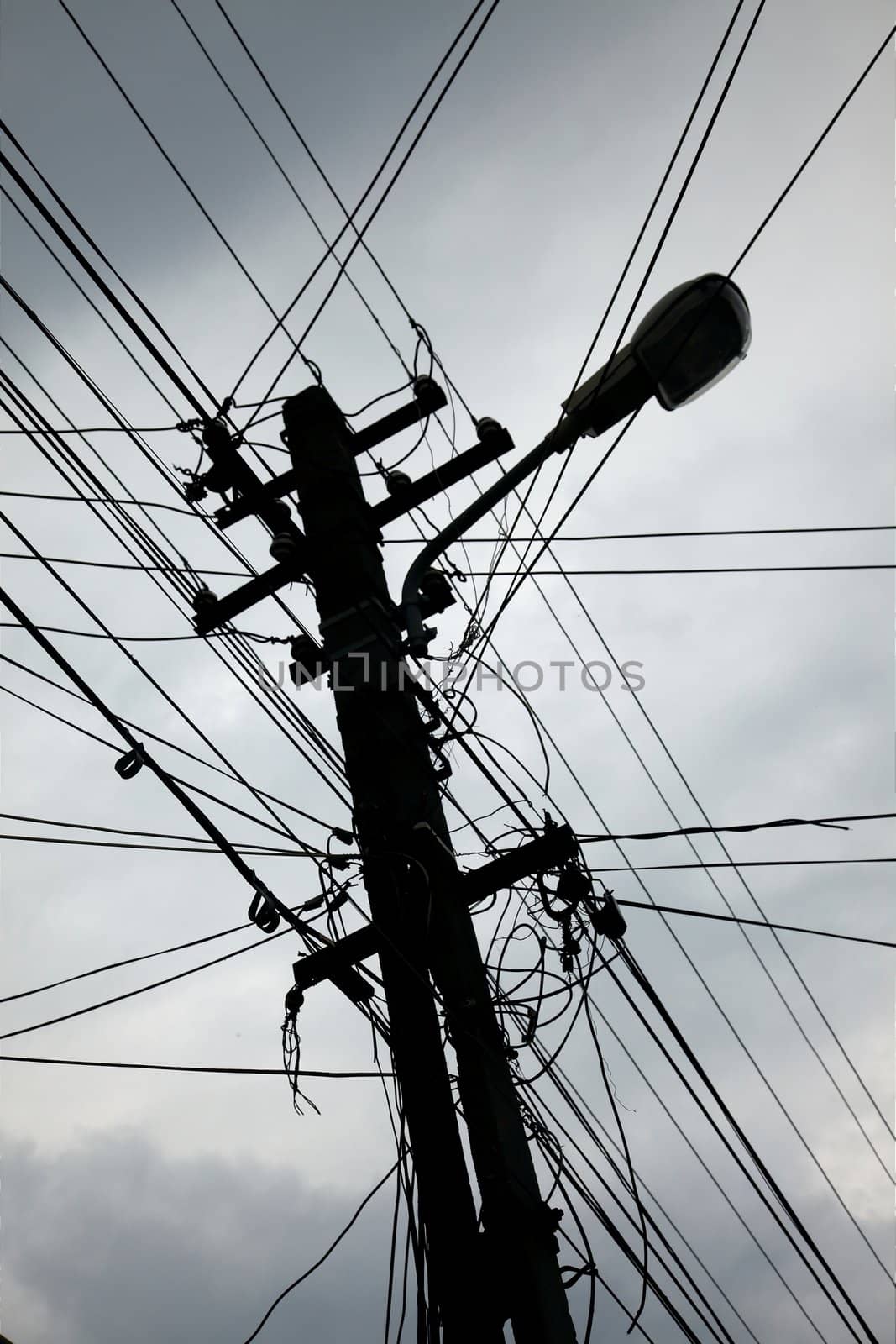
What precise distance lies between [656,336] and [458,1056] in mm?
3028

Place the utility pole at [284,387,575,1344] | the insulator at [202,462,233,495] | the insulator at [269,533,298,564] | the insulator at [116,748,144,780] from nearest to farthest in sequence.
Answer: the utility pole at [284,387,575,1344], the insulator at [116,748,144,780], the insulator at [269,533,298,564], the insulator at [202,462,233,495]

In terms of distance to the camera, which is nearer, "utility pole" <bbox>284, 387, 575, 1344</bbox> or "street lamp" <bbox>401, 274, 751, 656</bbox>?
"utility pole" <bbox>284, 387, 575, 1344</bbox>

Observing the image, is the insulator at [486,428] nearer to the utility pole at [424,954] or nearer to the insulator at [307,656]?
the utility pole at [424,954]

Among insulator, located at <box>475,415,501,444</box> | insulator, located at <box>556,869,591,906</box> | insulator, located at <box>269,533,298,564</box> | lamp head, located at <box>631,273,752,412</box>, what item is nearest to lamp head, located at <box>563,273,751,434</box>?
lamp head, located at <box>631,273,752,412</box>

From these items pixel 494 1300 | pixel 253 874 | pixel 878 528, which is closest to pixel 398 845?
pixel 253 874

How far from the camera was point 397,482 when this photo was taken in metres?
5.10

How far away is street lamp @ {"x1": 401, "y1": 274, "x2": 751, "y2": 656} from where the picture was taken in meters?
4.25

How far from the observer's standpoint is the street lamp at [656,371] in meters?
4.25

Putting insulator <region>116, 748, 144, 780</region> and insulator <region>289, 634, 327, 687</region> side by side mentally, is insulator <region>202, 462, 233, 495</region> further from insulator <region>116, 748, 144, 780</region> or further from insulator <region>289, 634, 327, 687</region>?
insulator <region>116, 748, 144, 780</region>

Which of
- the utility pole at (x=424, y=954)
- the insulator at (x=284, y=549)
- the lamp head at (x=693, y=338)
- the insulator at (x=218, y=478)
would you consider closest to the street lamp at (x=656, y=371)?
the lamp head at (x=693, y=338)

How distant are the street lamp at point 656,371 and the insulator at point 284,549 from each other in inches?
22.1

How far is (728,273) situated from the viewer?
4.18 metres

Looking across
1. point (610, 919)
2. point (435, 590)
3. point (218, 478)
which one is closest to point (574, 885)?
point (610, 919)

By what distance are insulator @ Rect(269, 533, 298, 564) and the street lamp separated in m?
0.56
